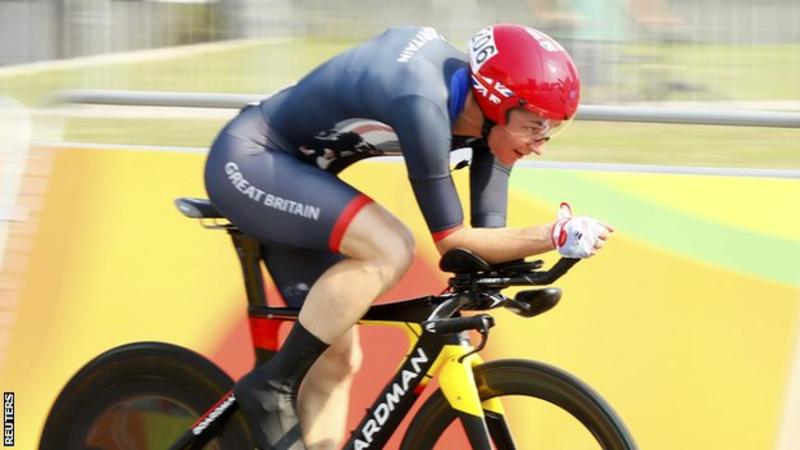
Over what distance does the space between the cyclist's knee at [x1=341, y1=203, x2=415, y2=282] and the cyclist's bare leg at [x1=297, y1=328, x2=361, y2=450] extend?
0.45 meters

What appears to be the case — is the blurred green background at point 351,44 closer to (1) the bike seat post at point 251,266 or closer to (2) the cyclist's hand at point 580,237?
(1) the bike seat post at point 251,266

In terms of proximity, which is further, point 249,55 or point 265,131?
point 249,55

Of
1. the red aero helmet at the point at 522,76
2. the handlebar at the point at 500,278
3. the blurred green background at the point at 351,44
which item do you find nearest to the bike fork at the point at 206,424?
Answer: the handlebar at the point at 500,278

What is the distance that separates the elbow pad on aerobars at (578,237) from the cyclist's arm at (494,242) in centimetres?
15

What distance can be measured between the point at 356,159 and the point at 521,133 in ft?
2.11

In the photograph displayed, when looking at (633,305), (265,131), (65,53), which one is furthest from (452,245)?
(65,53)

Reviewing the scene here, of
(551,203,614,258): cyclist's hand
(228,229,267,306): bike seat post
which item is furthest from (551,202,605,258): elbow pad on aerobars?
(228,229,267,306): bike seat post

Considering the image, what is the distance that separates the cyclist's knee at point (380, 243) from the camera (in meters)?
4.29

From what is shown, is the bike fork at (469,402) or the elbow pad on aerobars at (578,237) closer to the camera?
the elbow pad on aerobars at (578,237)

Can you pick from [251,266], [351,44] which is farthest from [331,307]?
[351,44]

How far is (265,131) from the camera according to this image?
4539mm

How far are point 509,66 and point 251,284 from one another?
3.59ft

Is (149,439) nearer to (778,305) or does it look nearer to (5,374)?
(5,374)

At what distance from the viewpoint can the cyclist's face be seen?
419cm
